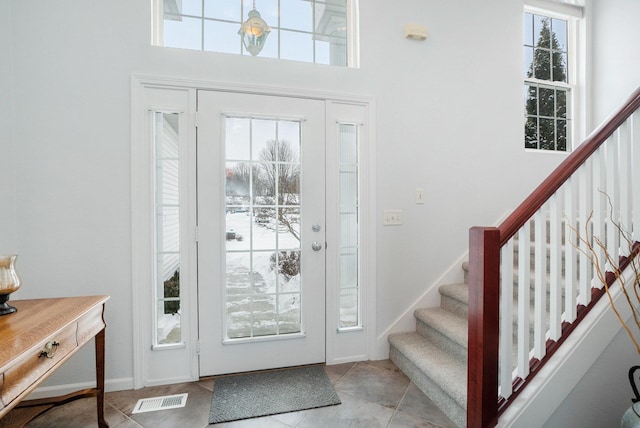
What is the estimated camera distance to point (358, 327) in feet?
8.15

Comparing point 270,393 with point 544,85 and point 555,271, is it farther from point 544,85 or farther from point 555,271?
point 544,85

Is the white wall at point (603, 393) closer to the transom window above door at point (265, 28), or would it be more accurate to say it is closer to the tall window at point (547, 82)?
the tall window at point (547, 82)

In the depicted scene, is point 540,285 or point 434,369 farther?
point 434,369

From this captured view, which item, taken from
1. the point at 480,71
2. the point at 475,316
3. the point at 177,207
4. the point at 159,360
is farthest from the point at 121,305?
the point at 480,71

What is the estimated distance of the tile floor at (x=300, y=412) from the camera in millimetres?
1770

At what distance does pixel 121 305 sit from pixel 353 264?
166 centimetres

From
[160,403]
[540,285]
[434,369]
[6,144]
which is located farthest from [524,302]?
[6,144]

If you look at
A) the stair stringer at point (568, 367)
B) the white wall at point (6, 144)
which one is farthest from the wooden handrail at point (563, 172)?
the white wall at point (6, 144)

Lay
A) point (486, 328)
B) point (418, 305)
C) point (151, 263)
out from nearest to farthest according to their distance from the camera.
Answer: point (486, 328) → point (151, 263) → point (418, 305)

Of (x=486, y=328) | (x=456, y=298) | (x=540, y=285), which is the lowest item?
(x=456, y=298)

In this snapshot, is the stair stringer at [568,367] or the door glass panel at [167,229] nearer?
the stair stringer at [568,367]

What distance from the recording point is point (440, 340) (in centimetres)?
225

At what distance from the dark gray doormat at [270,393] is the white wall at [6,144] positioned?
5.19 feet

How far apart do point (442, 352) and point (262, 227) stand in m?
1.55
